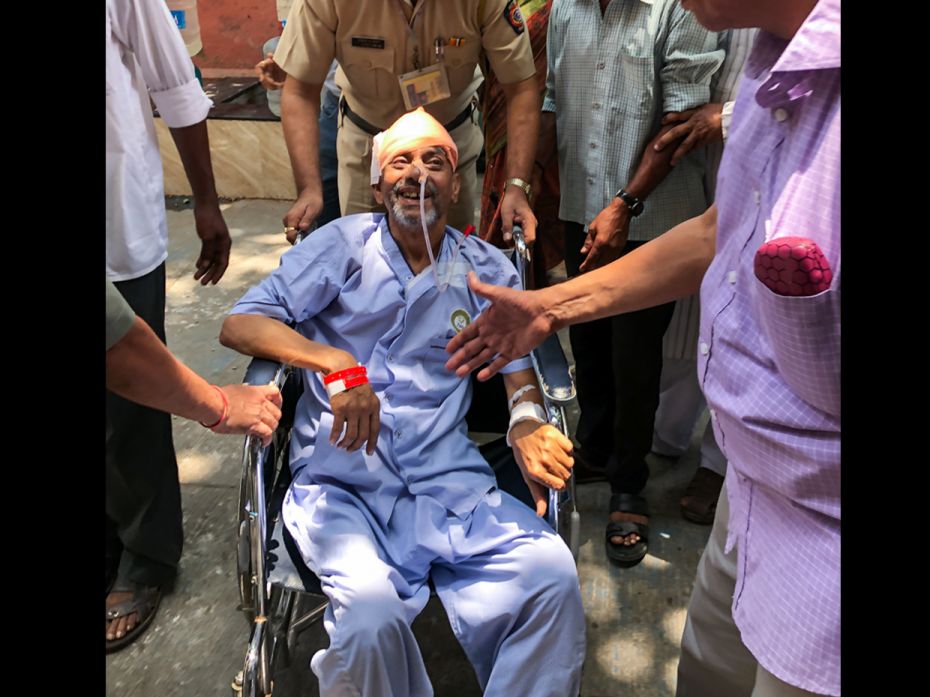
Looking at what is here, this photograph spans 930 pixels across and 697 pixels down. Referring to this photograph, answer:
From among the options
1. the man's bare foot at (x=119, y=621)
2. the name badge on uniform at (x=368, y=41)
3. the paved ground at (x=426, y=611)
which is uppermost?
the name badge on uniform at (x=368, y=41)

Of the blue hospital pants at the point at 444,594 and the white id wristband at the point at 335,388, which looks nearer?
the blue hospital pants at the point at 444,594

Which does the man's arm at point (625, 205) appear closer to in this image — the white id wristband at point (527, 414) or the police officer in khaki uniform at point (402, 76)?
the police officer in khaki uniform at point (402, 76)

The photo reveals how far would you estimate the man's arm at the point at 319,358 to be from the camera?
2111 mm

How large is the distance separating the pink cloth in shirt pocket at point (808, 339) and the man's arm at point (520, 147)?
158 centimetres

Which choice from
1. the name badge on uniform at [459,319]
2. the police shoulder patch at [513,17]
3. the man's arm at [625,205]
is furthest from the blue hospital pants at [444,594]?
the police shoulder patch at [513,17]

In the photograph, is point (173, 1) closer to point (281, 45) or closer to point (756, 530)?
point (281, 45)

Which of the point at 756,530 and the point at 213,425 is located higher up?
the point at 756,530

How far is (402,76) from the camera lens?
277 centimetres

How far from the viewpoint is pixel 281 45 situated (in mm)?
2893
